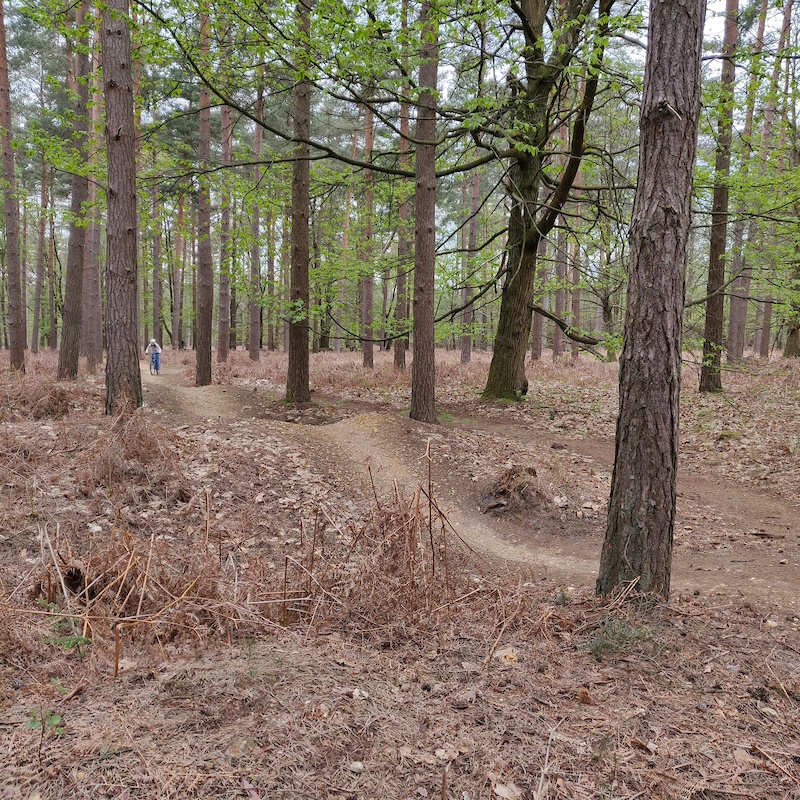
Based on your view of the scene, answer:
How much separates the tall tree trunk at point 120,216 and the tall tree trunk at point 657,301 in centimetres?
699

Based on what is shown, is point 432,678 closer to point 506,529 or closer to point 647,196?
point 647,196

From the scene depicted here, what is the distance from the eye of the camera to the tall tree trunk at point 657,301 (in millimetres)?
3365

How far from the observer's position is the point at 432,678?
286 centimetres

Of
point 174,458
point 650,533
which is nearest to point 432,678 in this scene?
point 650,533

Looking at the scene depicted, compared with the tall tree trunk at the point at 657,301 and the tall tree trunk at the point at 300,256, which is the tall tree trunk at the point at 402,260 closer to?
the tall tree trunk at the point at 300,256

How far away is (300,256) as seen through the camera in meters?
11.1

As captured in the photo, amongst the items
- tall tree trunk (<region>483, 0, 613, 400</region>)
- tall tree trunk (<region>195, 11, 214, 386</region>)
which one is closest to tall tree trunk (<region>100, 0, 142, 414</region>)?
tall tree trunk (<region>195, 11, 214, 386</region>)

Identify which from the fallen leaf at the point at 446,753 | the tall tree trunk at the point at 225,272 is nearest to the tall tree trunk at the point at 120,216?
the tall tree trunk at the point at 225,272

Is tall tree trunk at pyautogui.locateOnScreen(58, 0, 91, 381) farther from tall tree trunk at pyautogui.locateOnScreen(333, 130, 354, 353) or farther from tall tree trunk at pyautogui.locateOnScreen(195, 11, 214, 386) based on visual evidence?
tall tree trunk at pyautogui.locateOnScreen(333, 130, 354, 353)

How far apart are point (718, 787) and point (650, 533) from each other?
5.60 ft

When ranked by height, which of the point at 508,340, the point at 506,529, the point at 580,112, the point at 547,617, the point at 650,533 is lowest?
the point at 506,529

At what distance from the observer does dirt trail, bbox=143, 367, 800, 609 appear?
5301 mm

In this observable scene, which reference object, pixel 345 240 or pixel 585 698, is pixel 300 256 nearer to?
pixel 585 698

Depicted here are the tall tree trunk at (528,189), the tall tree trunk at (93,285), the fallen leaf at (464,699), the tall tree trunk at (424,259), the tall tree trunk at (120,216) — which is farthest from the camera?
the tall tree trunk at (93,285)
